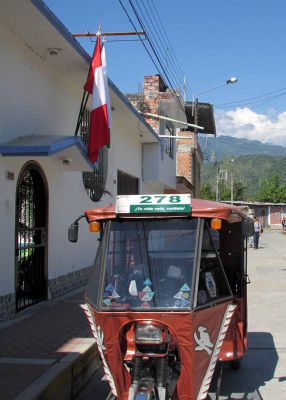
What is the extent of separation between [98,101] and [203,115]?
26.0 meters

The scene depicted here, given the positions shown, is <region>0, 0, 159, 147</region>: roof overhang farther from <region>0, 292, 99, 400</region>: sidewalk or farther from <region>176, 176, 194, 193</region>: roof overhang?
<region>176, 176, 194, 193</region>: roof overhang

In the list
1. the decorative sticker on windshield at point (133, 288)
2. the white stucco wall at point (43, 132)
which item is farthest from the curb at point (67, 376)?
the white stucco wall at point (43, 132)

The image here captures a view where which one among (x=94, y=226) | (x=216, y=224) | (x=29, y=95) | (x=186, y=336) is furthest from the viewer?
(x=29, y=95)

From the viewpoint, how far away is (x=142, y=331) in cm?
451

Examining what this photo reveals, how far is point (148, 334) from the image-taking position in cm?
448

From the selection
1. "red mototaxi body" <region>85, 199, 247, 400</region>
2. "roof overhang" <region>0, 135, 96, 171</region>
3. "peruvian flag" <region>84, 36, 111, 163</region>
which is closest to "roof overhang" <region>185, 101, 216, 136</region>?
"peruvian flag" <region>84, 36, 111, 163</region>

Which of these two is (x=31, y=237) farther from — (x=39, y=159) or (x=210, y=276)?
(x=210, y=276)

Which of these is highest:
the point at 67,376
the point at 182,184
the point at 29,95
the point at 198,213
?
the point at 29,95

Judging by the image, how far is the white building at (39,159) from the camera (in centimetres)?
822

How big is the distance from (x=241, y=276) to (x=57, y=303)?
4610 mm

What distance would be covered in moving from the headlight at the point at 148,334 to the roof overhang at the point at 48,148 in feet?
13.7

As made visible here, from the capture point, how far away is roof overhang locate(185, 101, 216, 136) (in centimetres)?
3288

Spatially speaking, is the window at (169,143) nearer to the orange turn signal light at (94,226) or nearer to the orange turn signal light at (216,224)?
the orange turn signal light at (94,226)

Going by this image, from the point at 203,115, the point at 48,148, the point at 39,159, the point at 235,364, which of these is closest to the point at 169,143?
the point at 203,115
